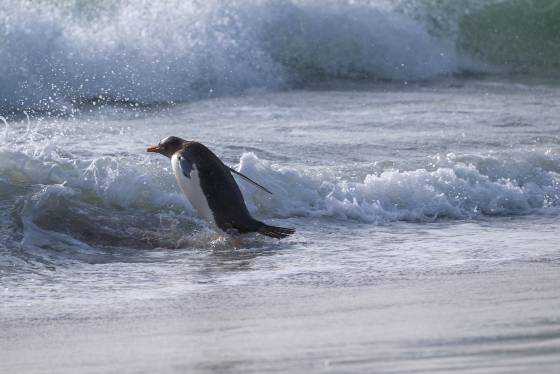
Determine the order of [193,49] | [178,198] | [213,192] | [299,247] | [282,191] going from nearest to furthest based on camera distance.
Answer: [299,247], [213,192], [178,198], [282,191], [193,49]

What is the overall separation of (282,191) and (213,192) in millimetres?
898

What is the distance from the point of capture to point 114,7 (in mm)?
13844

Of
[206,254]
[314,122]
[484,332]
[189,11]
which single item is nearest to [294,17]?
[189,11]

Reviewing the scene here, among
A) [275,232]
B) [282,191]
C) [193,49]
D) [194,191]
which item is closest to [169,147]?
[194,191]

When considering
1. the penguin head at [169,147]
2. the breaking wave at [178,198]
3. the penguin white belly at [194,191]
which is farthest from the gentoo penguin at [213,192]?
the penguin head at [169,147]

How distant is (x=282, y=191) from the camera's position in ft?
24.3

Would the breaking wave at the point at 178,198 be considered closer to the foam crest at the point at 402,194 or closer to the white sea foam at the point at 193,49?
the foam crest at the point at 402,194

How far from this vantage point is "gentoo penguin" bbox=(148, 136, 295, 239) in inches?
A: 251

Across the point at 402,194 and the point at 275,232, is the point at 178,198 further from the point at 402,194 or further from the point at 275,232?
the point at 402,194

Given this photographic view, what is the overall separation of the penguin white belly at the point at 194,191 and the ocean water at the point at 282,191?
0.11m

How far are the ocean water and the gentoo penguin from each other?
0.31ft

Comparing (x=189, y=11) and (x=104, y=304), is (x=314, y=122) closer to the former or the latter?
(x=189, y=11)

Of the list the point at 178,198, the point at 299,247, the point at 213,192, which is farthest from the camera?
the point at 178,198

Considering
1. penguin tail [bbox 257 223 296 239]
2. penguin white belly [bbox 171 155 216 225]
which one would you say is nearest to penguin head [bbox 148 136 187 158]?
penguin white belly [bbox 171 155 216 225]
